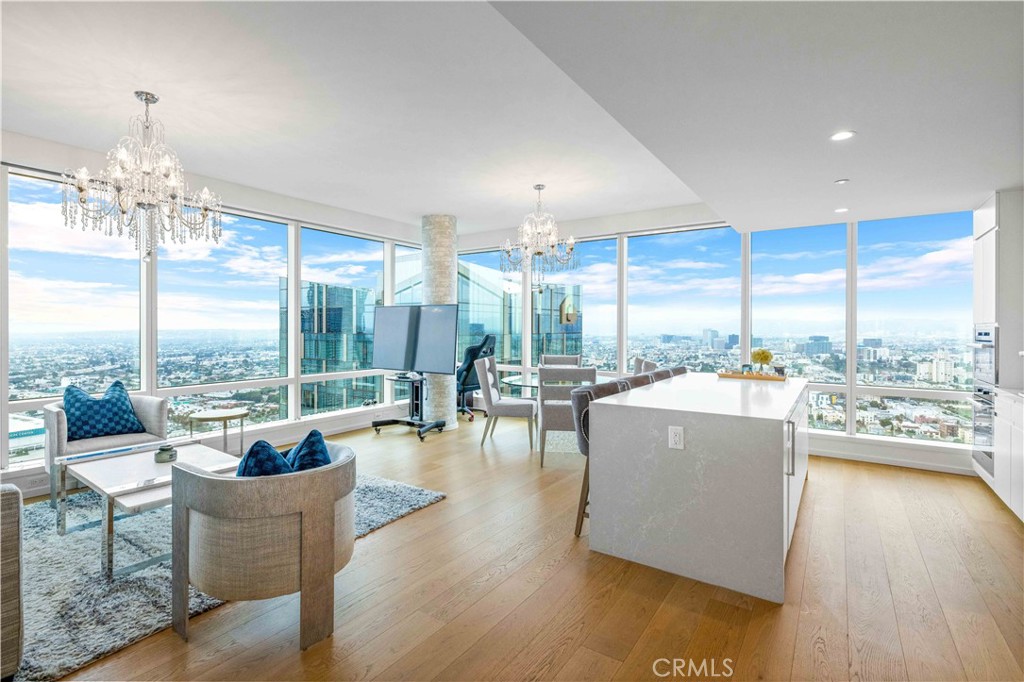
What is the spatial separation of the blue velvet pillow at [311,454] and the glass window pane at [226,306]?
11.5ft

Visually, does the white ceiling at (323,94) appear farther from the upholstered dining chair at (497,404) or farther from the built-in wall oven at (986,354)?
the built-in wall oven at (986,354)

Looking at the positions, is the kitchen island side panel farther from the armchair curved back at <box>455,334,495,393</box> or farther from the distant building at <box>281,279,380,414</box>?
the distant building at <box>281,279,380,414</box>

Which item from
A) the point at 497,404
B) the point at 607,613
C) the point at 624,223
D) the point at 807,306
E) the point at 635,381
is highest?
the point at 624,223

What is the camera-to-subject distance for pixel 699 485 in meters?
2.56

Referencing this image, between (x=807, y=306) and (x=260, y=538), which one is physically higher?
(x=807, y=306)

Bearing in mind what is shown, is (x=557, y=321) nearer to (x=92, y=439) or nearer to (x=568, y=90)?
(x=568, y=90)

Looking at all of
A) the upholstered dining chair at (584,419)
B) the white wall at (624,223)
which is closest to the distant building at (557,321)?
the white wall at (624,223)

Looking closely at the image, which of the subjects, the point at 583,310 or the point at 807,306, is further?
the point at 583,310

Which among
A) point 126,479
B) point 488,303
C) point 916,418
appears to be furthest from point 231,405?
point 916,418

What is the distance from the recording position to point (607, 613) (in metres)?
2.29

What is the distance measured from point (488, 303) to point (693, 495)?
216 inches

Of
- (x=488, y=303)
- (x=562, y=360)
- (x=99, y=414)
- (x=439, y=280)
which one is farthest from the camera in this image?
(x=488, y=303)

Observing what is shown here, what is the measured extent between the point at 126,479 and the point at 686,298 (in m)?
5.57

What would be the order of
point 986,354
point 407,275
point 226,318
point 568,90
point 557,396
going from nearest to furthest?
1. point 568,90
2. point 986,354
3. point 557,396
4. point 226,318
5. point 407,275
